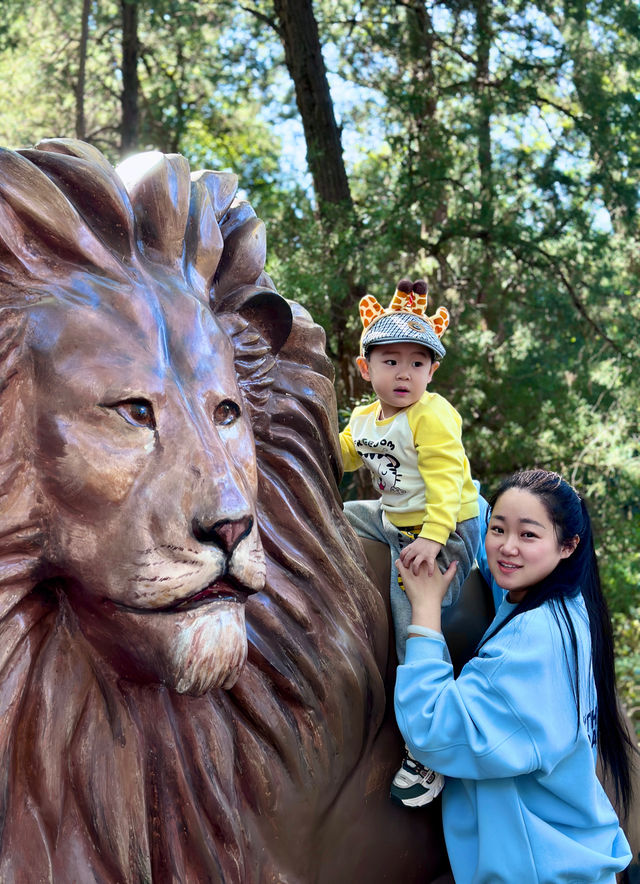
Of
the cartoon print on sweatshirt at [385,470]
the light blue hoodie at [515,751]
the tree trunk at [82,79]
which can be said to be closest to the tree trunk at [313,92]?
the tree trunk at [82,79]

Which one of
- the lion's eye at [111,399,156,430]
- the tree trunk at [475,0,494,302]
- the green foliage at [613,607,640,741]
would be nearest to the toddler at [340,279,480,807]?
the lion's eye at [111,399,156,430]

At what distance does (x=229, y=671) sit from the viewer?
1194 mm

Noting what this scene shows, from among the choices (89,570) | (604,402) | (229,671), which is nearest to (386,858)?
(229,671)

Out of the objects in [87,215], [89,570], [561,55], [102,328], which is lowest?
[89,570]

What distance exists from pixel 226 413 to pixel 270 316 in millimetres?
246

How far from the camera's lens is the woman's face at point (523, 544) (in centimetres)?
160

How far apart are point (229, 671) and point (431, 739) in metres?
0.43

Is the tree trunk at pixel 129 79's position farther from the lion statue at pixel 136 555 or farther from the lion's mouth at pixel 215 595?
the lion's mouth at pixel 215 595

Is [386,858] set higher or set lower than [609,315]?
lower

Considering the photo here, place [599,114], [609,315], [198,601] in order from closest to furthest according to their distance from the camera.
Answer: [198,601] < [599,114] < [609,315]

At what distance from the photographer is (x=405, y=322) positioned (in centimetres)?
181

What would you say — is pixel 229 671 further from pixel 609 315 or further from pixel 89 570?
pixel 609 315

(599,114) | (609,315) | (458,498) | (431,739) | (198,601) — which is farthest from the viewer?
(609,315)

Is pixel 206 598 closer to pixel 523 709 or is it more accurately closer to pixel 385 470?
pixel 523 709
